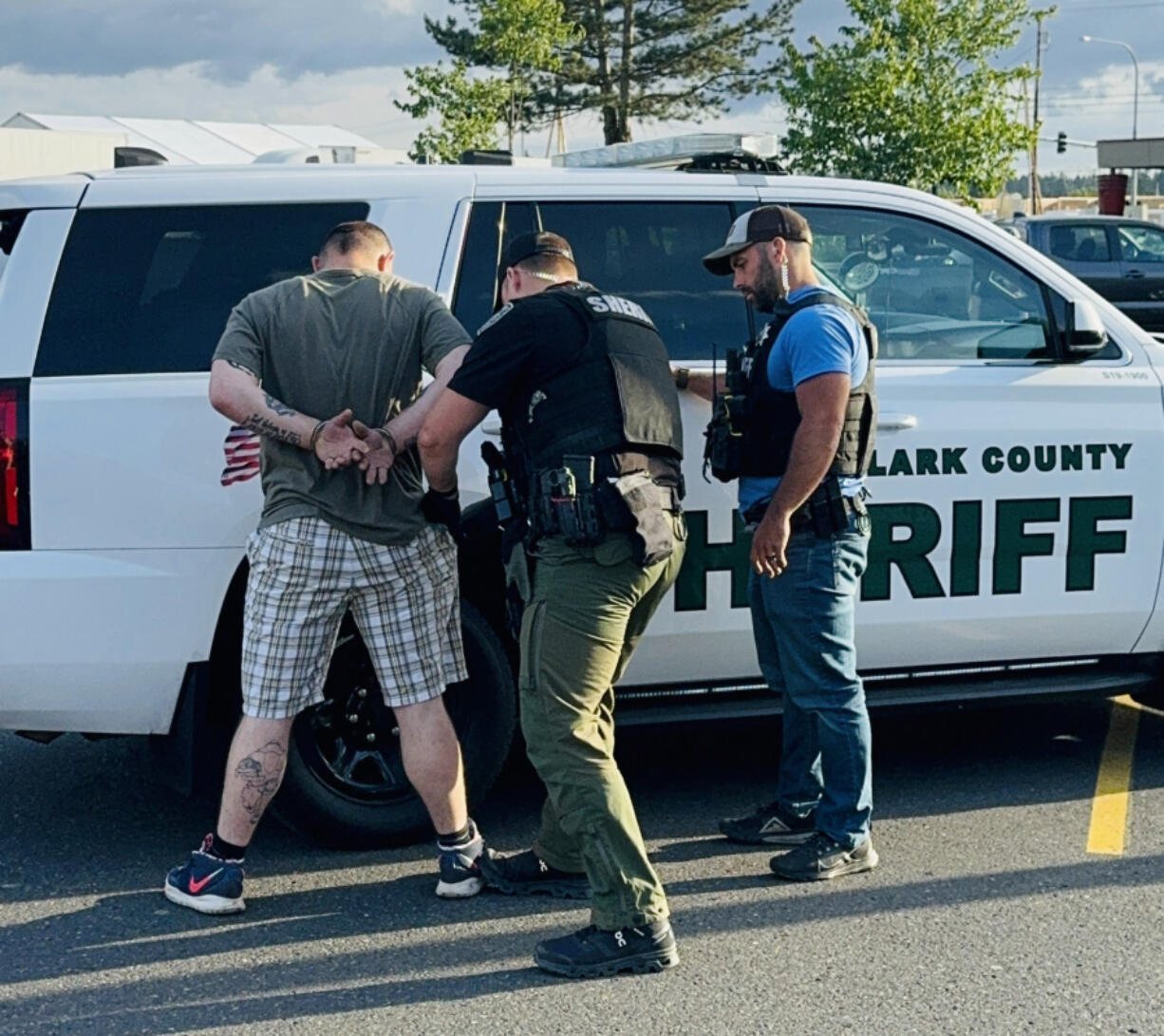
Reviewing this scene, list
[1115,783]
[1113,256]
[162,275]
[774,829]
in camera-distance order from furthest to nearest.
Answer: [1113,256] < [1115,783] < [774,829] < [162,275]

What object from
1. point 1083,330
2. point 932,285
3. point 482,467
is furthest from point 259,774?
point 1083,330

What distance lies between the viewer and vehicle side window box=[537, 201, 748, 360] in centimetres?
470

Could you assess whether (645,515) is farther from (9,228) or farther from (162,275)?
(9,228)

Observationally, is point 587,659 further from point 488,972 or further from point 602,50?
point 602,50

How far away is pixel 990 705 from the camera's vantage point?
16.5 feet

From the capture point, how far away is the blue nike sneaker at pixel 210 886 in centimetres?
420

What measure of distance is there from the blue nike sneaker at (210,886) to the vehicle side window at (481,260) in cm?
160

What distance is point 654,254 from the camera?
476 centimetres

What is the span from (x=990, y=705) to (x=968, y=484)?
2.47 ft

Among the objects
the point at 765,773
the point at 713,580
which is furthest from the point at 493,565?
the point at 765,773

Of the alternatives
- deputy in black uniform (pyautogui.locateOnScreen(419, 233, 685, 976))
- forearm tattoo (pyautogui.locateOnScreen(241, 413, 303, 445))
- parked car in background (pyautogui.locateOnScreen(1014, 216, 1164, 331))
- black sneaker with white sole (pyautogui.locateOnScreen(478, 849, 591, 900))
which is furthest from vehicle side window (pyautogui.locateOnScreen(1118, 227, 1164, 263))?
forearm tattoo (pyautogui.locateOnScreen(241, 413, 303, 445))

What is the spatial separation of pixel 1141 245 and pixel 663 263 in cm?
1510

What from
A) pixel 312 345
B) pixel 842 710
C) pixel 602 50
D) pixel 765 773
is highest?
pixel 602 50

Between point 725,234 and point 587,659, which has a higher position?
point 725,234
